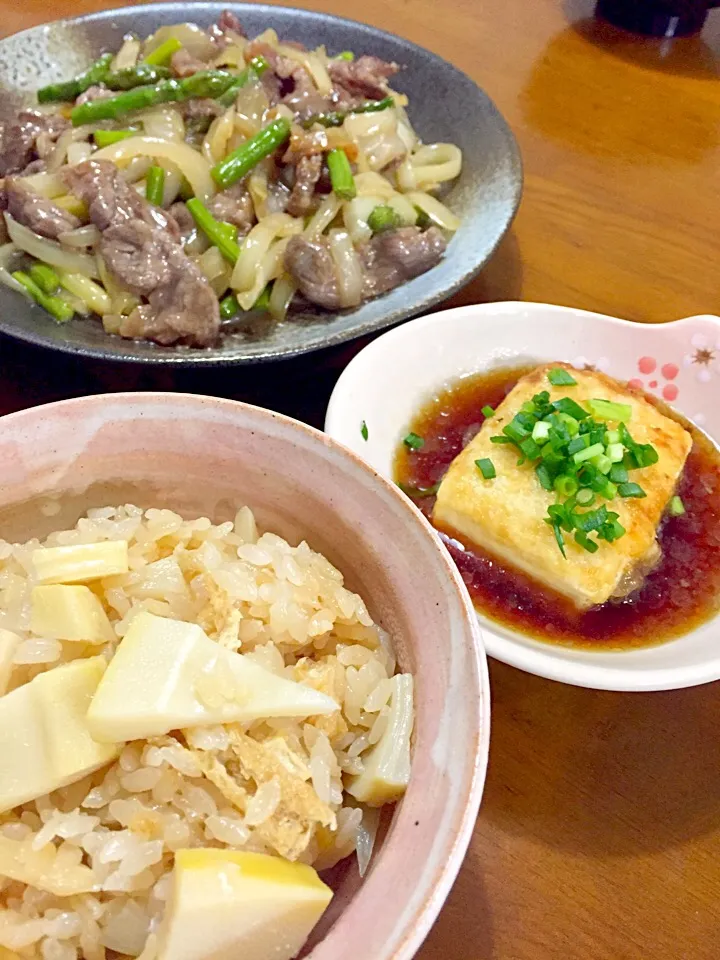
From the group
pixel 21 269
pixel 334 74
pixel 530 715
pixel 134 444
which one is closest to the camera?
pixel 134 444

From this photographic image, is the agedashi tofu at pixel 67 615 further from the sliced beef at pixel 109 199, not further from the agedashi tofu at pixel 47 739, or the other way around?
the sliced beef at pixel 109 199

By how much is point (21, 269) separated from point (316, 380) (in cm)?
94

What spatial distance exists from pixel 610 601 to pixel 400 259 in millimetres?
1134

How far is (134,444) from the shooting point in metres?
1.07

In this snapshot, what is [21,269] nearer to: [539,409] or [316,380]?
[316,380]

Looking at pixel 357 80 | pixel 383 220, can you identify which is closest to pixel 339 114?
pixel 357 80

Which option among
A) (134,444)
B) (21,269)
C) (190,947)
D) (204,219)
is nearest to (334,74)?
(204,219)

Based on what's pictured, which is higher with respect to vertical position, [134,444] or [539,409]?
[134,444]

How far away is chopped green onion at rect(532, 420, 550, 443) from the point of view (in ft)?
5.29

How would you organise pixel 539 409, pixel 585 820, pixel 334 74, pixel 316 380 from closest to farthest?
1. pixel 585 820
2. pixel 539 409
3. pixel 316 380
4. pixel 334 74

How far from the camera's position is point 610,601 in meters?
1.57

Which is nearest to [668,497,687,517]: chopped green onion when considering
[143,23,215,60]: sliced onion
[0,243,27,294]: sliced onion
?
[0,243,27,294]: sliced onion

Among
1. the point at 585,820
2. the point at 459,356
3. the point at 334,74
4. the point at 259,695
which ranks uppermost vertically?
the point at 334,74

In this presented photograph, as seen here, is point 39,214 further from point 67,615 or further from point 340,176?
point 67,615
